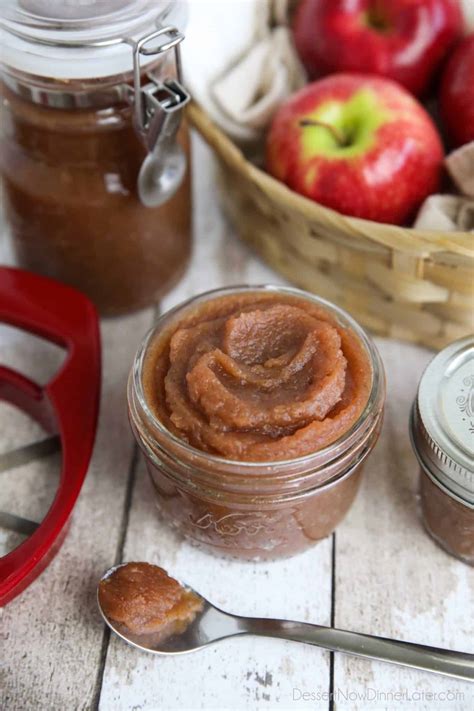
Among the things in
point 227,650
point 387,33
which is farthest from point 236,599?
point 387,33

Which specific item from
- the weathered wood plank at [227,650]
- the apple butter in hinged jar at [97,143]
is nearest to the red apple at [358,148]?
the apple butter in hinged jar at [97,143]

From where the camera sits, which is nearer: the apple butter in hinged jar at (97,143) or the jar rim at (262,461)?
the jar rim at (262,461)

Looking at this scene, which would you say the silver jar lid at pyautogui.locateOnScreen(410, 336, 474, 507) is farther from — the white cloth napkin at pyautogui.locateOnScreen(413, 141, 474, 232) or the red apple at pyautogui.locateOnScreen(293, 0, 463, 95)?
the red apple at pyautogui.locateOnScreen(293, 0, 463, 95)

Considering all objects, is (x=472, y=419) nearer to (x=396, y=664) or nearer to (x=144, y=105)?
(x=396, y=664)

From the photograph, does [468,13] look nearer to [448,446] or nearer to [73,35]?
[73,35]

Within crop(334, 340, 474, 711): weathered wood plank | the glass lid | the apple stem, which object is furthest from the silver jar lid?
the glass lid

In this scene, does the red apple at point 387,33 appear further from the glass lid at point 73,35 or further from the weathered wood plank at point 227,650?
the weathered wood plank at point 227,650
